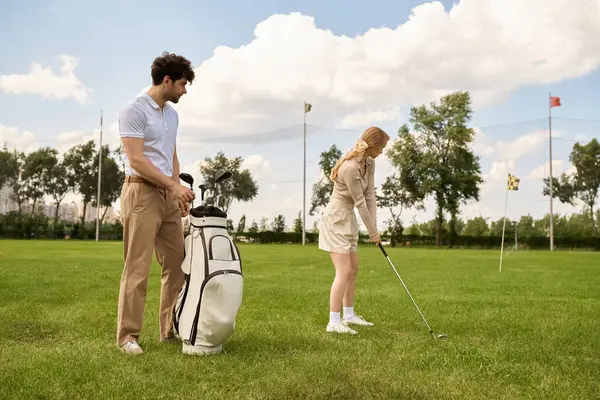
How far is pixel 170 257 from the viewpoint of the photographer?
4.92 m

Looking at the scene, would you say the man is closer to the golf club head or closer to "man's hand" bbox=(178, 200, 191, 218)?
"man's hand" bbox=(178, 200, 191, 218)

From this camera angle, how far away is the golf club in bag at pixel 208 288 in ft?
14.5

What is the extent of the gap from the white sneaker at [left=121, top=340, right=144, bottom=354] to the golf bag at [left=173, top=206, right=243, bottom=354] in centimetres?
31

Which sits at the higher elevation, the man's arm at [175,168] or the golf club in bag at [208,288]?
the man's arm at [175,168]

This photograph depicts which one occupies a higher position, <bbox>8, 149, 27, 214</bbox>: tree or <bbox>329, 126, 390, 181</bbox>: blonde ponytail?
<bbox>8, 149, 27, 214</bbox>: tree

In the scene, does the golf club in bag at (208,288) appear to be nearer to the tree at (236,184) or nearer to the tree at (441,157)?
the tree at (441,157)

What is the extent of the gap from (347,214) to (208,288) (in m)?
1.91

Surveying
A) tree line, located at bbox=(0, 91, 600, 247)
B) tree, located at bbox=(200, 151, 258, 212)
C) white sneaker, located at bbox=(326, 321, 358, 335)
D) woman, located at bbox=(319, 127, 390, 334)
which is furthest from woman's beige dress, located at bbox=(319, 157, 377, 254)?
tree, located at bbox=(200, 151, 258, 212)

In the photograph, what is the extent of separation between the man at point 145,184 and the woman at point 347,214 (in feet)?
5.39

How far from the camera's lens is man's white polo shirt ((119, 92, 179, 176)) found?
4.52m

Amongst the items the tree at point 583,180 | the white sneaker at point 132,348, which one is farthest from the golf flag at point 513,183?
the tree at point 583,180

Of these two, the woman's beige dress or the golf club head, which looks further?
the woman's beige dress

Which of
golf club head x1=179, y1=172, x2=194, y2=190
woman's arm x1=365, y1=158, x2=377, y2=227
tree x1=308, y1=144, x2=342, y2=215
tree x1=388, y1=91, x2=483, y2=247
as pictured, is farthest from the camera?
tree x1=308, y1=144, x2=342, y2=215

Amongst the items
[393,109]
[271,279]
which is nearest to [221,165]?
[393,109]
